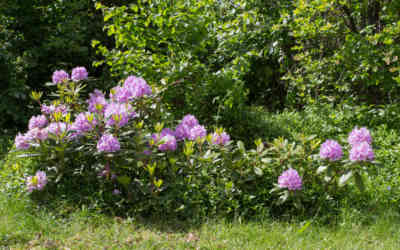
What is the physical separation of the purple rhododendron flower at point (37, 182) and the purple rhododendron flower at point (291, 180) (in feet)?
6.18

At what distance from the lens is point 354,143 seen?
131 inches

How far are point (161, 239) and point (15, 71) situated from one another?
4105mm

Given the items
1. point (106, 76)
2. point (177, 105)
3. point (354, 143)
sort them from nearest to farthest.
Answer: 1. point (354, 143)
2. point (177, 105)
3. point (106, 76)

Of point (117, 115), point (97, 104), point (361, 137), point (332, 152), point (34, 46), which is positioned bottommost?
point (332, 152)

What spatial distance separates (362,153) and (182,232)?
1433 mm

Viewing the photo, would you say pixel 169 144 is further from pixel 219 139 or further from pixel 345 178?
pixel 345 178

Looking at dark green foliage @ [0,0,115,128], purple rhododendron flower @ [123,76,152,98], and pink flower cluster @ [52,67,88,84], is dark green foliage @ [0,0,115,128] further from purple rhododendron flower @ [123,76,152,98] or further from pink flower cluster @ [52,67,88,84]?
purple rhododendron flower @ [123,76,152,98]

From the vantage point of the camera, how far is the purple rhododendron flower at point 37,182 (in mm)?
3424

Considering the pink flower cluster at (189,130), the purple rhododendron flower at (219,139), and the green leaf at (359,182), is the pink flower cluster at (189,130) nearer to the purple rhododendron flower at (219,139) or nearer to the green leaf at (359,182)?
the purple rhododendron flower at (219,139)

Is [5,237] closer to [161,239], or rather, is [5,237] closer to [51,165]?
[51,165]

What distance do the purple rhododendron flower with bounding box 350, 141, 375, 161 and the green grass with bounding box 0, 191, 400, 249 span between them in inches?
19.3

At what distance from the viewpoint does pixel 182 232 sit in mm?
3203

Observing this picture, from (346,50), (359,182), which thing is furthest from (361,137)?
(346,50)

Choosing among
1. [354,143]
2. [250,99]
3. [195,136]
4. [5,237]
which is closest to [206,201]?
[195,136]
